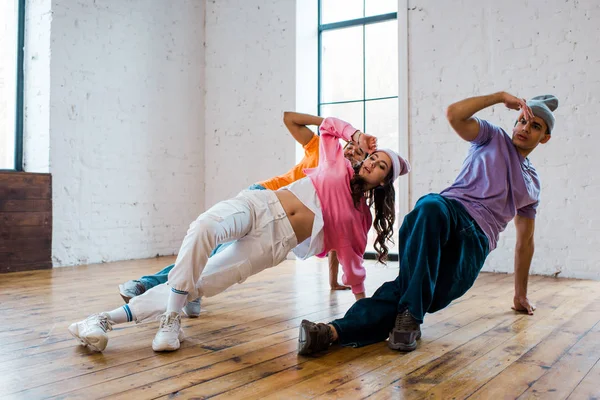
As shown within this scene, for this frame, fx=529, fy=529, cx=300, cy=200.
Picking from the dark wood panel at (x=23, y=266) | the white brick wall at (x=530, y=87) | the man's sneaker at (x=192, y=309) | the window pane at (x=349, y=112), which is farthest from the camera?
the window pane at (x=349, y=112)

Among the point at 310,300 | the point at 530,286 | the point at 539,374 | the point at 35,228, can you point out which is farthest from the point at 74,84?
the point at 539,374

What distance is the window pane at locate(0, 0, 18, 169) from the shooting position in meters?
5.00

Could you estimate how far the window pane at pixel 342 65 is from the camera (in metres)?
5.99

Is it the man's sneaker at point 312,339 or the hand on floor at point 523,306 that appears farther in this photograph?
the hand on floor at point 523,306

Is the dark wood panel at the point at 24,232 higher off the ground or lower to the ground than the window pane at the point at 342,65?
lower

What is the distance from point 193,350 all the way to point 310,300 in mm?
1232

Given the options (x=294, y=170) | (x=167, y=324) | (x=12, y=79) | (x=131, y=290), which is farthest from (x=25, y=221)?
(x=167, y=324)

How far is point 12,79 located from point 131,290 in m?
3.31

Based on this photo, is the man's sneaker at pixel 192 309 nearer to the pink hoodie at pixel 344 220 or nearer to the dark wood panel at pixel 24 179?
the pink hoodie at pixel 344 220

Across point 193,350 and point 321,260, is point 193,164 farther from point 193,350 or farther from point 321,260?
point 193,350

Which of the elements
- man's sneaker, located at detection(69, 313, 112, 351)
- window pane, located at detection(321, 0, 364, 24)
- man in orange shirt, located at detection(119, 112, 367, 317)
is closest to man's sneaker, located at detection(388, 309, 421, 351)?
man in orange shirt, located at detection(119, 112, 367, 317)

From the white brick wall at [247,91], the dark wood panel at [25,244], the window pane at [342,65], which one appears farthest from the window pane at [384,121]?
the dark wood panel at [25,244]

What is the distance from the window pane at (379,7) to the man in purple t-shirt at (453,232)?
11.6 ft

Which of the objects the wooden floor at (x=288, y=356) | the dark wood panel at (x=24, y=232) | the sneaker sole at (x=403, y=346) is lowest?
the wooden floor at (x=288, y=356)
